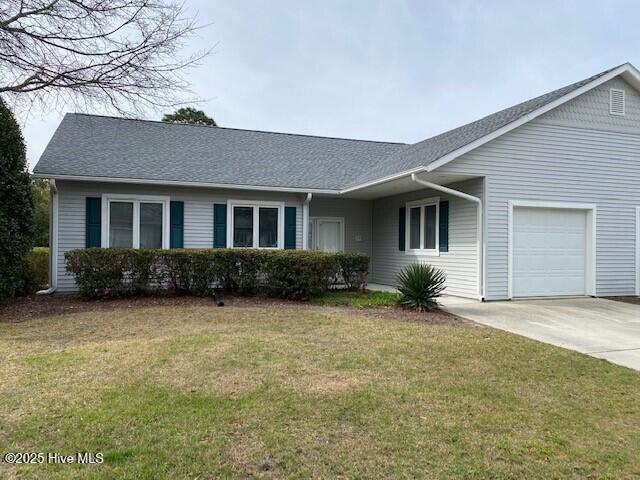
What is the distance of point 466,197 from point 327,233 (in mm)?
5867

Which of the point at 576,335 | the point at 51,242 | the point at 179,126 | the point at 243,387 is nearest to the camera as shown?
the point at 243,387

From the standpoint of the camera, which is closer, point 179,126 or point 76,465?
point 76,465

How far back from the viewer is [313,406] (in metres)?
3.85

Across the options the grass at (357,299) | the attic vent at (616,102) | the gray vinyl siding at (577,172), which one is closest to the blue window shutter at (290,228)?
the grass at (357,299)

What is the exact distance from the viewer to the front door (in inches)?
600

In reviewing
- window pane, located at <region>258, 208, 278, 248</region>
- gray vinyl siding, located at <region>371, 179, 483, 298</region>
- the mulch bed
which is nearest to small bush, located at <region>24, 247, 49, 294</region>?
the mulch bed

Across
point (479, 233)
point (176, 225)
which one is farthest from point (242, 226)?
point (479, 233)

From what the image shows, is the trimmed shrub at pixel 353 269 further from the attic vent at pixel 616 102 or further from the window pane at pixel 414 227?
the attic vent at pixel 616 102

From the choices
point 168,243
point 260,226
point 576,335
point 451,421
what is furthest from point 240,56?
point 451,421

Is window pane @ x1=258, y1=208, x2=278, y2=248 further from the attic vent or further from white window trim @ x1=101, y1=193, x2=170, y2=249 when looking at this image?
the attic vent

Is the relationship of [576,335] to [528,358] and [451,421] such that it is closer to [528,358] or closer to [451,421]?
[528,358]

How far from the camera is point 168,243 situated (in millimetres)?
11930

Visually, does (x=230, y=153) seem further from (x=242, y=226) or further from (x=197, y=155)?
(x=242, y=226)

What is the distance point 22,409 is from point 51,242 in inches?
347
